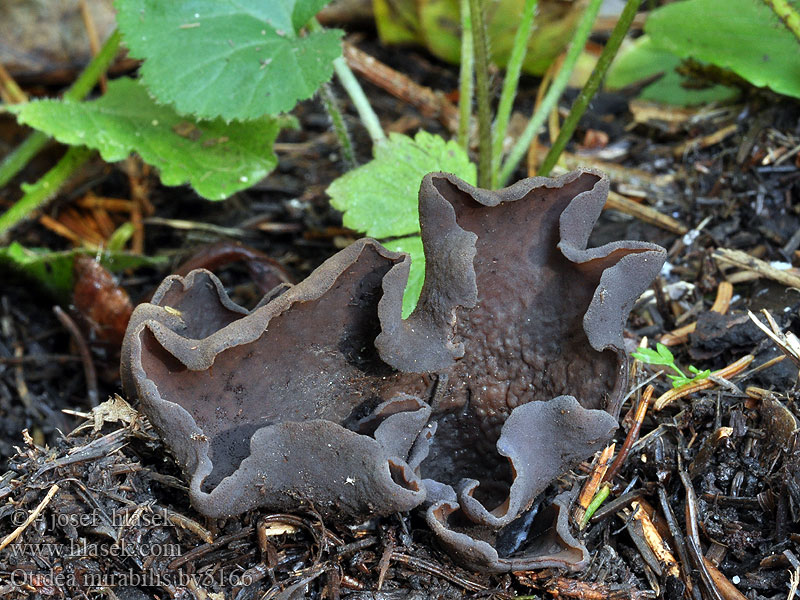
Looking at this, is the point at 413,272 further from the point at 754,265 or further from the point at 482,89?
the point at 754,265

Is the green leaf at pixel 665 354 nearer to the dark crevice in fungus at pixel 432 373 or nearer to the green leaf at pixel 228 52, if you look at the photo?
the dark crevice in fungus at pixel 432 373

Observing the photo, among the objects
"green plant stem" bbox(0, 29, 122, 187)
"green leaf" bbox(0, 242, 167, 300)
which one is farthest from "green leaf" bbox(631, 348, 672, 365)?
"green plant stem" bbox(0, 29, 122, 187)

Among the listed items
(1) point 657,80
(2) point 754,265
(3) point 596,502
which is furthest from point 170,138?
(1) point 657,80

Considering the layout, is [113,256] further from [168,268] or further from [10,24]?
[10,24]

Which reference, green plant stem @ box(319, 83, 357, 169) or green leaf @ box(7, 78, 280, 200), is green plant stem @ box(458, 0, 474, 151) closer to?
green plant stem @ box(319, 83, 357, 169)

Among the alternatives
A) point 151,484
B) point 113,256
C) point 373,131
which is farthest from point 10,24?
point 151,484

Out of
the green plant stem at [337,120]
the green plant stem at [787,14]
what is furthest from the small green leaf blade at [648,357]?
the green plant stem at [337,120]
